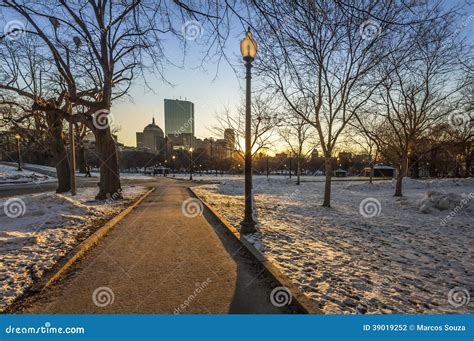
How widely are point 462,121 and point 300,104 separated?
12.7 metres

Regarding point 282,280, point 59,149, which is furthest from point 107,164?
point 282,280

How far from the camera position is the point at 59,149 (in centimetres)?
1552

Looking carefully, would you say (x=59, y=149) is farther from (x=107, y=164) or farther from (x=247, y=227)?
(x=247, y=227)

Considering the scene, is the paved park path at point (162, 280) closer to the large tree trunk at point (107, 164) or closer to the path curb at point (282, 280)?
the path curb at point (282, 280)

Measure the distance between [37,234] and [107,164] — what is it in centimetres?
699

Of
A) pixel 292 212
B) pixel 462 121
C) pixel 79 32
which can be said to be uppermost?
pixel 79 32

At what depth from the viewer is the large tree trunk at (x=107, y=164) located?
Answer: 1230cm

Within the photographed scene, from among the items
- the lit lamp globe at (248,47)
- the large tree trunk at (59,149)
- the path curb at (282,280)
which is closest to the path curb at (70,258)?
the path curb at (282,280)

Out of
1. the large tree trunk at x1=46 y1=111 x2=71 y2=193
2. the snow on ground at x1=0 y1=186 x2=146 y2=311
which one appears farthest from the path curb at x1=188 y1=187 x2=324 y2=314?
the large tree trunk at x1=46 y1=111 x2=71 y2=193

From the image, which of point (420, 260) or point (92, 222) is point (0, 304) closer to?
point (92, 222)

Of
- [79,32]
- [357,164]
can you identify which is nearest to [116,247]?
[79,32]

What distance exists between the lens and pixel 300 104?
620 inches

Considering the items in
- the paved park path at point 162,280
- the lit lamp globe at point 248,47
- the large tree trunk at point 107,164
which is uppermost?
the lit lamp globe at point 248,47

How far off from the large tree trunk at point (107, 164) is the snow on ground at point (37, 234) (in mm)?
2696
